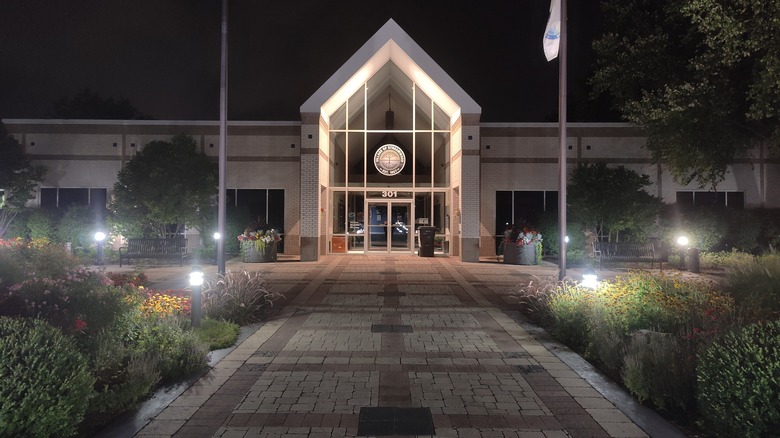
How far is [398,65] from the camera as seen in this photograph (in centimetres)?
2436

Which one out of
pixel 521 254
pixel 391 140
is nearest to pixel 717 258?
pixel 521 254

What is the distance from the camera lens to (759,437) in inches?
170

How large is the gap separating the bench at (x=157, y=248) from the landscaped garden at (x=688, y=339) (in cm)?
1370

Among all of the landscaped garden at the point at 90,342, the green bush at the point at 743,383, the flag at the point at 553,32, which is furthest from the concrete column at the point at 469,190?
the green bush at the point at 743,383

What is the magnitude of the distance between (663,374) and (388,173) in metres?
21.5

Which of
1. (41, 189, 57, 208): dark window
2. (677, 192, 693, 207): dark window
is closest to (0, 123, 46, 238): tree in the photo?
(41, 189, 57, 208): dark window

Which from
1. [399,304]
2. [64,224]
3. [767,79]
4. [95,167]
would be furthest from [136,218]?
[767,79]

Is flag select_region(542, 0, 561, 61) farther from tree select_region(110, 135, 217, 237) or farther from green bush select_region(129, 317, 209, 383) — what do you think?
tree select_region(110, 135, 217, 237)

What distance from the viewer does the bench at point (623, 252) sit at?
66.0 feet

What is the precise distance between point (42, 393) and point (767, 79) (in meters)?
16.7

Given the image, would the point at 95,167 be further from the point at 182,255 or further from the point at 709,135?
the point at 709,135

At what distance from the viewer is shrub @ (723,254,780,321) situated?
8119 millimetres

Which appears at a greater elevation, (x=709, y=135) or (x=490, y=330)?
(x=709, y=135)

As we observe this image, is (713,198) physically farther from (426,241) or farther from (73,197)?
(73,197)
